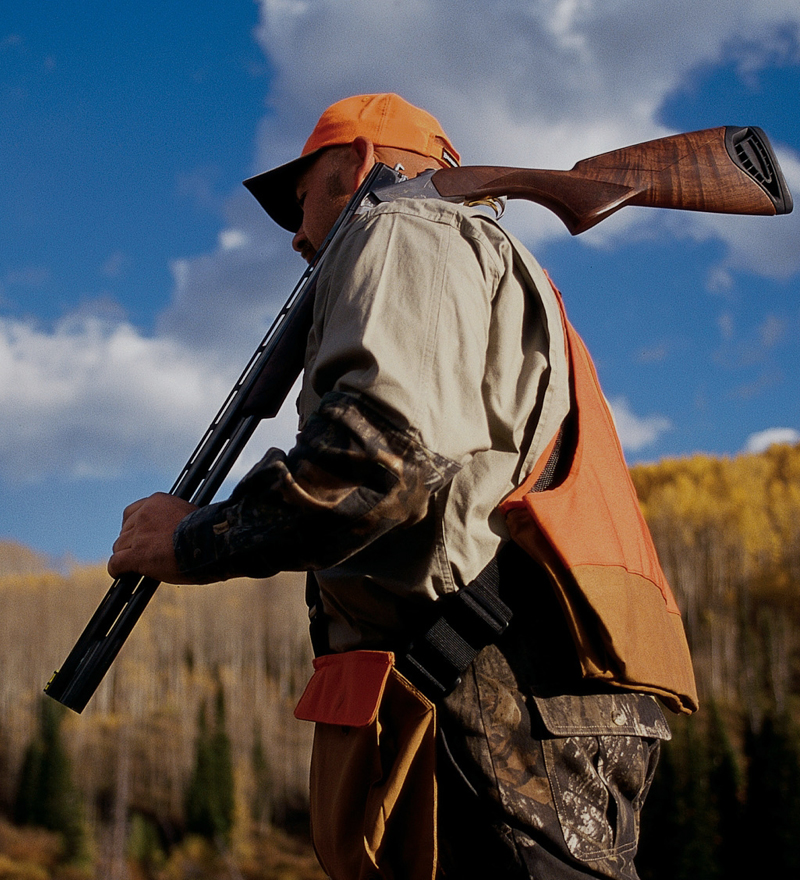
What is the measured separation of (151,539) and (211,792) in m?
65.3

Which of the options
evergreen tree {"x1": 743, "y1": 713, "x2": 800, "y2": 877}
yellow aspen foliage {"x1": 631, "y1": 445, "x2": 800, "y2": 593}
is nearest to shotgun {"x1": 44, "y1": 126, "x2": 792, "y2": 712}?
evergreen tree {"x1": 743, "y1": 713, "x2": 800, "y2": 877}

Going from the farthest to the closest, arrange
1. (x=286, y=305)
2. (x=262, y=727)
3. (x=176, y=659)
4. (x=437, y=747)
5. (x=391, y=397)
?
1. (x=176, y=659)
2. (x=262, y=727)
3. (x=286, y=305)
4. (x=437, y=747)
5. (x=391, y=397)

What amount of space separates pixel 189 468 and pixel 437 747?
1079mm

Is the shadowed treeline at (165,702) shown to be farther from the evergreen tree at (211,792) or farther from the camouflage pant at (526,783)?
the camouflage pant at (526,783)

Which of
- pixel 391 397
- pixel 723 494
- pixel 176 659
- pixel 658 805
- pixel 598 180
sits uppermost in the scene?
pixel 723 494

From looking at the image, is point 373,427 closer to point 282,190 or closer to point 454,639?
point 454,639

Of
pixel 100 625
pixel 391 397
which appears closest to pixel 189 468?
pixel 100 625

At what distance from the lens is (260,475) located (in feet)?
6.40

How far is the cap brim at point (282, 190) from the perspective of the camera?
319 centimetres

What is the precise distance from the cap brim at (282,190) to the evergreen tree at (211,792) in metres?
64.2

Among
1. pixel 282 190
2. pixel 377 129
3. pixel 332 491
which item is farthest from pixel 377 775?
pixel 282 190

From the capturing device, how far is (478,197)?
8.64ft

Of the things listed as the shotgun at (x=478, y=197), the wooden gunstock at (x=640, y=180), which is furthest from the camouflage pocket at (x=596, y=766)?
the wooden gunstock at (x=640, y=180)

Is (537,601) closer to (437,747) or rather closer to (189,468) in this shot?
(437,747)
